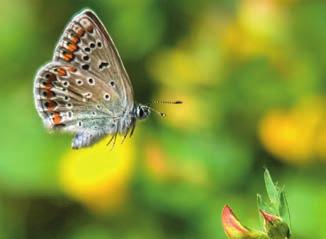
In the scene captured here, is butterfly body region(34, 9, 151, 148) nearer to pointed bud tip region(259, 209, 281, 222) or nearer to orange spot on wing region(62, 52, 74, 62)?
orange spot on wing region(62, 52, 74, 62)

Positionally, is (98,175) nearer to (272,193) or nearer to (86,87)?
(86,87)

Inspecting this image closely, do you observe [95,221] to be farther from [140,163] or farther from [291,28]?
[291,28]

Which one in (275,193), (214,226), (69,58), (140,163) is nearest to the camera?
(275,193)

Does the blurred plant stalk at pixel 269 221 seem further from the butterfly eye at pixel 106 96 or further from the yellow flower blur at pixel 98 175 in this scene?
the yellow flower blur at pixel 98 175

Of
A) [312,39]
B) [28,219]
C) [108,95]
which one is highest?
[108,95]

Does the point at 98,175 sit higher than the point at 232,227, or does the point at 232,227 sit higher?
the point at 232,227

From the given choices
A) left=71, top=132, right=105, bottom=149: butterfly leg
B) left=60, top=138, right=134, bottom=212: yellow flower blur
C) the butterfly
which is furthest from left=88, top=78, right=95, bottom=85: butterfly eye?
left=60, top=138, right=134, bottom=212: yellow flower blur

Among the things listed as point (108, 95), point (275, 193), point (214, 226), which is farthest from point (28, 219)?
point (275, 193)

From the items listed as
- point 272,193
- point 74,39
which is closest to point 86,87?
point 74,39
